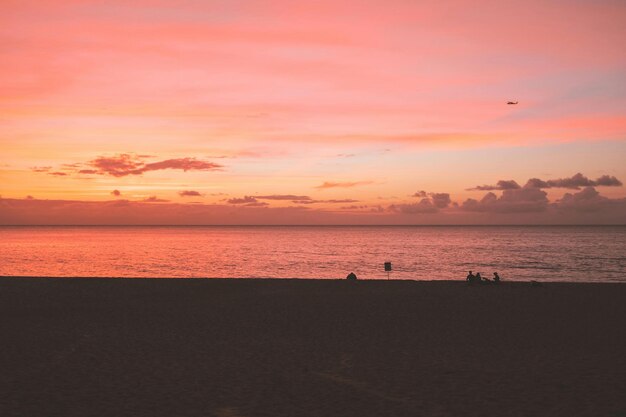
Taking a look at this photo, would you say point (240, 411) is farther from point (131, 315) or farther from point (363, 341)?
point (131, 315)

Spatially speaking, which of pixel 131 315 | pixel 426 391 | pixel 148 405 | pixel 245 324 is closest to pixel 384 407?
pixel 426 391

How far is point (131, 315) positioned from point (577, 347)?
1614cm

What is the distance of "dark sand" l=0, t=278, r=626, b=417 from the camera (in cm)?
1061

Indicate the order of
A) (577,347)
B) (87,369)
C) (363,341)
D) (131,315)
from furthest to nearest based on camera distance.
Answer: (131,315)
(363,341)
(577,347)
(87,369)

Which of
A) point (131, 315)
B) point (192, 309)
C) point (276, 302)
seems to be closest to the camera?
point (131, 315)

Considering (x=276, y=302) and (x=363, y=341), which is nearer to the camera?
(x=363, y=341)

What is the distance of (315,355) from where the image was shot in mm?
14906

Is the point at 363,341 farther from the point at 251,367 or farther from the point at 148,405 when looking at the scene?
the point at 148,405

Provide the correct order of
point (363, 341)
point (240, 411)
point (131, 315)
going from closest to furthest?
point (240, 411) < point (363, 341) < point (131, 315)

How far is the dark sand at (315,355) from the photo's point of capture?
34.8 feet

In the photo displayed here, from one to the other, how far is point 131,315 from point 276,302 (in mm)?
6617

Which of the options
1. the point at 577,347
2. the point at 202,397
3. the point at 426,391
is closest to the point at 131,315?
the point at 202,397

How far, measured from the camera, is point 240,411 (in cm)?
1012

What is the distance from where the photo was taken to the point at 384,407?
10.4 metres
